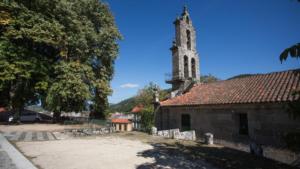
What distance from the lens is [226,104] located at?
14102 millimetres

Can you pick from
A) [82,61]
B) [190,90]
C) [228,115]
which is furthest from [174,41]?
[82,61]

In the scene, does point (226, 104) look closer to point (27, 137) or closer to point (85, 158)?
point (85, 158)

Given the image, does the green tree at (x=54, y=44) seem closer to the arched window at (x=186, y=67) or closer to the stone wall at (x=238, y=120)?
the arched window at (x=186, y=67)

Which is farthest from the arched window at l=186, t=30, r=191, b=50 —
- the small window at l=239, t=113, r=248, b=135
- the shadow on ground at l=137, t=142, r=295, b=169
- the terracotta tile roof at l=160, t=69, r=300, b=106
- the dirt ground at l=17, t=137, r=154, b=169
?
the dirt ground at l=17, t=137, r=154, b=169

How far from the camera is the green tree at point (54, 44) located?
21672mm

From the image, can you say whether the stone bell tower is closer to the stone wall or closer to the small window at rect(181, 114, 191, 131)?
the stone wall

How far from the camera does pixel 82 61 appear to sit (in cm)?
2691

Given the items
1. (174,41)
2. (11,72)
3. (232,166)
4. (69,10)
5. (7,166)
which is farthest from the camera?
(69,10)

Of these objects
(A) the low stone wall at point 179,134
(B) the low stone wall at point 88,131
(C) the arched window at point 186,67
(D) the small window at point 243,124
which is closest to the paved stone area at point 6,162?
(B) the low stone wall at point 88,131

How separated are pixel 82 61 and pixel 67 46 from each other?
2.62m

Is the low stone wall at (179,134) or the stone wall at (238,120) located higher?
the stone wall at (238,120)

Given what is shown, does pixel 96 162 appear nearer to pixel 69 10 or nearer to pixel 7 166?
pixel 7 166

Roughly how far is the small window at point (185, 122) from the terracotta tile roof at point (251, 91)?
45.2 inches

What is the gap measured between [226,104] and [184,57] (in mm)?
9570
